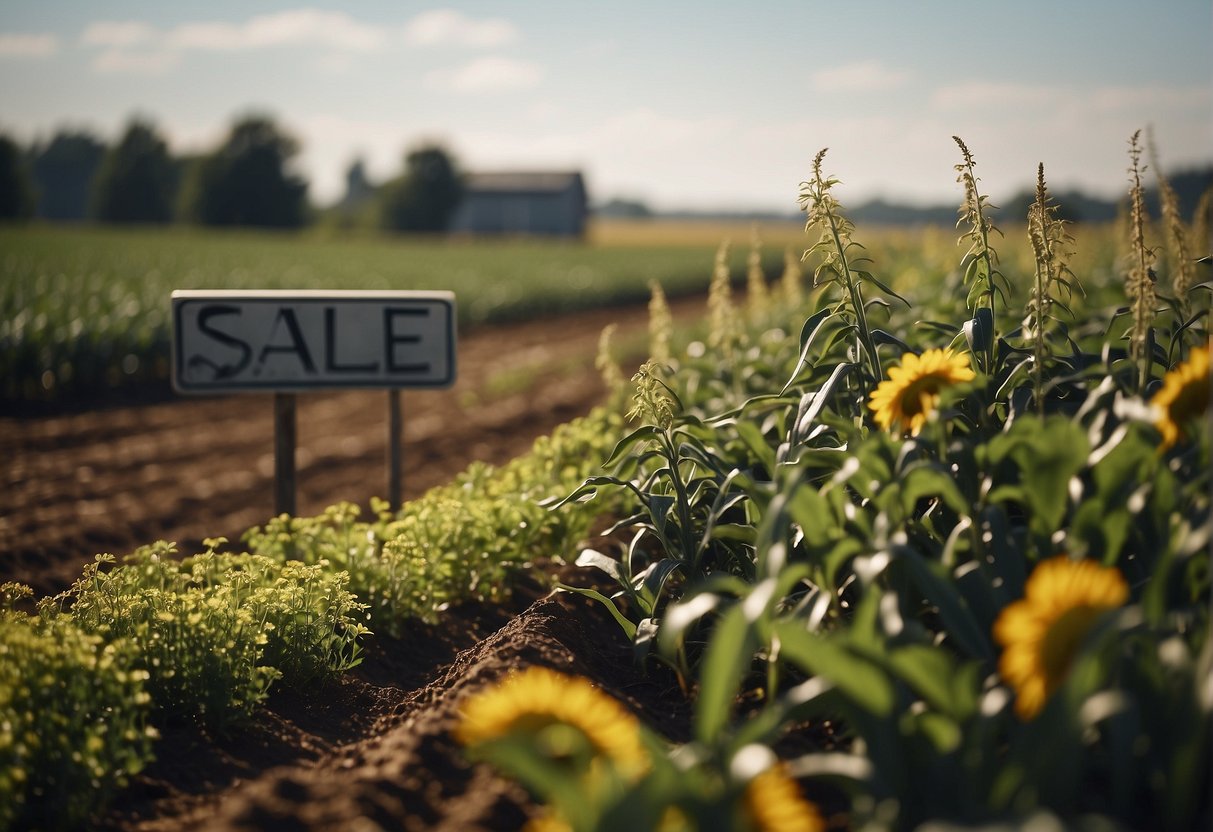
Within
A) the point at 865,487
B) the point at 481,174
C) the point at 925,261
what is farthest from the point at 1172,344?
the point at 481,174

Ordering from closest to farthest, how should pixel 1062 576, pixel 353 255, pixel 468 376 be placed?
pixel 1062 576, pixel 468 376, pixel 353 255

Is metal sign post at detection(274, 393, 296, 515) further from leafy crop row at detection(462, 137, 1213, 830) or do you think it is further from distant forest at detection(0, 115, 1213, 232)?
distant forest at detection(0, 115, 1213, 232)

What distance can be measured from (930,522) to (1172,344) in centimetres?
94

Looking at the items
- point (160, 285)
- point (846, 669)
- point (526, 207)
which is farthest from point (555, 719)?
point (526, 207)

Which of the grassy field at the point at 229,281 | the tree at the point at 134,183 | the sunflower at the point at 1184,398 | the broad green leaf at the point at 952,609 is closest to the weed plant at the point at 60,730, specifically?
the broad green leaf at the point at 952,609

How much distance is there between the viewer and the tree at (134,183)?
6838 cm

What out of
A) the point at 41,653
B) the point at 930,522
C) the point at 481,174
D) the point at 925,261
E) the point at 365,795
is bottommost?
the point at 365,795

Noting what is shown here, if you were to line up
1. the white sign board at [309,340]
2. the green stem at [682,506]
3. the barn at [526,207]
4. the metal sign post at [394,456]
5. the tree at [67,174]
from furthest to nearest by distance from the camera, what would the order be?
1. the tree at [67,174]
2. the barn at [526,207]
3. the metal sign post at [394,456]
4. the white sign board at [309,340]
5. the green stem at [682,506]

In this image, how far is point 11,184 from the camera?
6278cm

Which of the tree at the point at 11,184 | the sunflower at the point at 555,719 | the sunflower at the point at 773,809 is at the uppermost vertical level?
the tree at the point at 11,184

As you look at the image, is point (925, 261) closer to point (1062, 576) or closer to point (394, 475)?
point (394, 475)

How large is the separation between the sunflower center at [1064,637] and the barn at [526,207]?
7598 cm

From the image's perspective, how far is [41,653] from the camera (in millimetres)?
1998

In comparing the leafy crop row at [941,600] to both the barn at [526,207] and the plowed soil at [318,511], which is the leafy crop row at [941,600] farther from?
the barn at [526,207]
